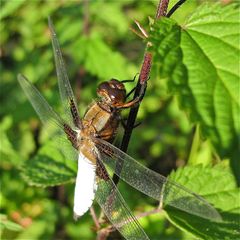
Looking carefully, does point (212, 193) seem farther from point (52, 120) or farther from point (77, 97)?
point (77, 97)

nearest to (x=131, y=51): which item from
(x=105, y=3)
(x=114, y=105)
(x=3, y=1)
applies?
(x=105, y=3)

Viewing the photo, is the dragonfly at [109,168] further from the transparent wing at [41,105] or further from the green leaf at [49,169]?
the green leaf at [49,169]

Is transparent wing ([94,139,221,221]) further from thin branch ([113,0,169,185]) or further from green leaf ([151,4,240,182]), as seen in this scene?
green leaf ([151,4,240,182])

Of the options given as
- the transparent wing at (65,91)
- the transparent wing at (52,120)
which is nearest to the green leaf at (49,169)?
the transparent wing at (52,120)

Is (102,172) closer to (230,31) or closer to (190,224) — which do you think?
(190,224)

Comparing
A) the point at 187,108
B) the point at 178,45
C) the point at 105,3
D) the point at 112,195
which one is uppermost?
the point at 105,3
